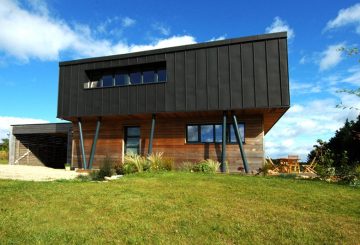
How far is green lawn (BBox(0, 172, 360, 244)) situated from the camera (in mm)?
5336

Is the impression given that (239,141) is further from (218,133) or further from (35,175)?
(35,175)

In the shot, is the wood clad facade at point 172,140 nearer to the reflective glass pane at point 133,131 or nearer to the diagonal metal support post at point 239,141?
the reflective glass pane at point 133,131

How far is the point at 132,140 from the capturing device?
18.0 m

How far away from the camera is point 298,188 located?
9055 millimetres

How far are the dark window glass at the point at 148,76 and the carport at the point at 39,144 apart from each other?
21.6 ft

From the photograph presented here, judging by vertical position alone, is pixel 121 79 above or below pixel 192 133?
above

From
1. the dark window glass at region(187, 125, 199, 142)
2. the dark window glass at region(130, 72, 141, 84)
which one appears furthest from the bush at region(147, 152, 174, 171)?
the dark window glass at region(130, 72, 141, 84)

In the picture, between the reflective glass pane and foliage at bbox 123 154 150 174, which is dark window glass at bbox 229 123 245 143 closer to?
foliage at bbox 123 154 150 174

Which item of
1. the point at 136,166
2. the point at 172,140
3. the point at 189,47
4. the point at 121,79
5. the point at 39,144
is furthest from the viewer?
the point at 39,144

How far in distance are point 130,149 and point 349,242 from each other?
14.0 m

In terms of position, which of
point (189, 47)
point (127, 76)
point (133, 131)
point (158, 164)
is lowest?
point (158, 164)

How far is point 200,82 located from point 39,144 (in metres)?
16.1

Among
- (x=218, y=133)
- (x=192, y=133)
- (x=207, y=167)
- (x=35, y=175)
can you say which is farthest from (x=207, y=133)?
(x=35, y=175)

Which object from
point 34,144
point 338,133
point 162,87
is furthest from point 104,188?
point 338,133
